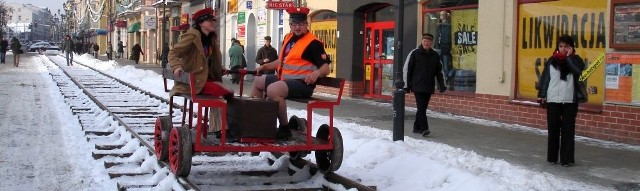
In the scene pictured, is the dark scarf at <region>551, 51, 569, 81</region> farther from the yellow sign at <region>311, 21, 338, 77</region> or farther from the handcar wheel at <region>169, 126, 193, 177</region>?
the yellow sign at <region>311, 21, 338, 77</region>

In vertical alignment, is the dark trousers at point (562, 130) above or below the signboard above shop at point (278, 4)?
below

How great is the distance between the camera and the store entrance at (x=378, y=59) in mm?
17719

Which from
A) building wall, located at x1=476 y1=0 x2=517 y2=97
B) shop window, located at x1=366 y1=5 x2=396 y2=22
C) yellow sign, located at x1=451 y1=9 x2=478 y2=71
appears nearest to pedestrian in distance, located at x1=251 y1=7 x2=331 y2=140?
building wall, located at x1=476 y1=0 x2=517 y2=97

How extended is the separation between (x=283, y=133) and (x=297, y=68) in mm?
646

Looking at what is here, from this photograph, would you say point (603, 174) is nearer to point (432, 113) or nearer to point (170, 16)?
point (432, 113)

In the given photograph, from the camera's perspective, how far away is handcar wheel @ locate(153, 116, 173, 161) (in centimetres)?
784

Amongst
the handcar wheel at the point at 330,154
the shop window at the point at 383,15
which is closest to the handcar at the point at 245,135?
the handcar wheel at the point at 330,154

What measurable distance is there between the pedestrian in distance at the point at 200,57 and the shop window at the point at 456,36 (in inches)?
299

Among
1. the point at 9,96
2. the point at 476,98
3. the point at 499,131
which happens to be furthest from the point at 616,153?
the point at 9,96

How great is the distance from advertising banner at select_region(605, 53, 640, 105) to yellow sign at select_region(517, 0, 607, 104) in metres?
0.25

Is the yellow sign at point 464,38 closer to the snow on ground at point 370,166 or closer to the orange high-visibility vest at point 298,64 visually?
the snow on ground at point 370,166

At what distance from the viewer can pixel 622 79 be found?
10.8 metres

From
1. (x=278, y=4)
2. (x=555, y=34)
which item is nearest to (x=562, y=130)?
(x=555, y=34)

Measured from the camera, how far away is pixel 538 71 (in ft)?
41.5
